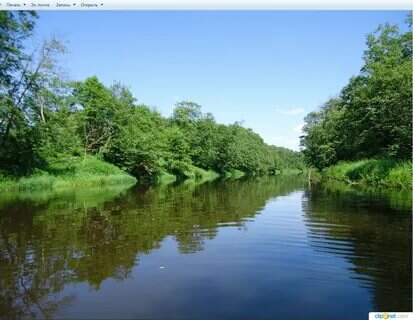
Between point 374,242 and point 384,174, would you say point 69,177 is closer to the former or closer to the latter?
point 384,174

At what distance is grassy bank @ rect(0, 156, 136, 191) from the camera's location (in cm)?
2958

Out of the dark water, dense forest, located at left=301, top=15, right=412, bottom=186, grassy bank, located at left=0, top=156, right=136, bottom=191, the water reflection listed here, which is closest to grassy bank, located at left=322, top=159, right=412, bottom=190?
dense forest, located at left=301, top=15, right=412, bottom=186

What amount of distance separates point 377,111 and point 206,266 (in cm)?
3039

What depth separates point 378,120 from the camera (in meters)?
35.5

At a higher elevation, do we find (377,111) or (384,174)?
(377,111)

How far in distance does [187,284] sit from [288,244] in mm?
4252

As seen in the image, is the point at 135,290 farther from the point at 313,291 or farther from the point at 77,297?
the point at 313,291

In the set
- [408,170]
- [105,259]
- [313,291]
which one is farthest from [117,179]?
[313,291]

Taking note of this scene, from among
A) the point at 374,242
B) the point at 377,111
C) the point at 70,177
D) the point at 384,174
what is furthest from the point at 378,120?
the point at 70,177

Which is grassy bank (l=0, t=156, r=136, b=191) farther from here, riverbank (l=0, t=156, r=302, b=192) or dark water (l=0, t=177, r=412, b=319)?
dark water (l=0, t=177, r=412, b=319)

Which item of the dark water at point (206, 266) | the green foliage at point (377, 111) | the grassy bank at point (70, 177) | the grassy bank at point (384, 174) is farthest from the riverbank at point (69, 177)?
the green foliage at point (377, 111)

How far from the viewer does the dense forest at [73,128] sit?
1246 inches

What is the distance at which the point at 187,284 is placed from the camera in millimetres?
7078

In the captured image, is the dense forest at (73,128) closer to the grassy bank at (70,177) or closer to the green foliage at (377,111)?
the grassy bank at (70,177)
